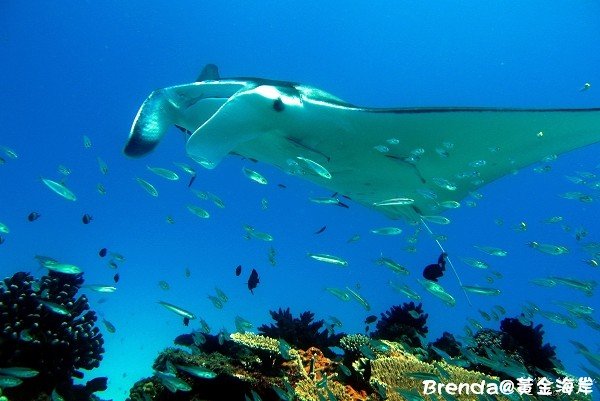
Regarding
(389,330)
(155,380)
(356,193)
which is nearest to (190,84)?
(356,193)

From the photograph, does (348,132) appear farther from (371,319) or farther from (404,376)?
(371,319)

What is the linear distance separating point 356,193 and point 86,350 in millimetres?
5082

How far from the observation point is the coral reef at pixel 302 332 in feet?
22.2

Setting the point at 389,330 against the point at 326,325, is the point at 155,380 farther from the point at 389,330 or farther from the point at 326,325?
the point at 389,330

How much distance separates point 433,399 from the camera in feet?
13.9

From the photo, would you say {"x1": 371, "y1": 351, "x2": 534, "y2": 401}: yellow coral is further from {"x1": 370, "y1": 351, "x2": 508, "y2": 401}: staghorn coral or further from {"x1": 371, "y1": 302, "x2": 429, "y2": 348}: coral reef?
{"x1": 371, "y1": 302, "x2": 429, "y2": 348}: coral reef

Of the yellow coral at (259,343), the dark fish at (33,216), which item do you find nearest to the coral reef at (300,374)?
the yellow coral at (259,343)

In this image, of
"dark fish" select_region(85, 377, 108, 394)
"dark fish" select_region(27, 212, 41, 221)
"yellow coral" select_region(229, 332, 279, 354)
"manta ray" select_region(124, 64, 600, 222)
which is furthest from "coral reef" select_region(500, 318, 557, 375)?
"dark fish" select_region(27, 212, 41, 221)

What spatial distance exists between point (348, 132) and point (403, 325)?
499 cm

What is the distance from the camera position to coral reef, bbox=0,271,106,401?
19.3ft

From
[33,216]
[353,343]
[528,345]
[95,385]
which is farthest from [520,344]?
[33,216]

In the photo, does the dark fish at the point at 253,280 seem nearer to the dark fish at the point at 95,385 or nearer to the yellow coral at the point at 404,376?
the yellow coral at the point at 404,376

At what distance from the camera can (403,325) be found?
8.03 meters

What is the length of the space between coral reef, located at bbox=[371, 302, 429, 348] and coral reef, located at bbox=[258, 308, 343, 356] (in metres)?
1.24
